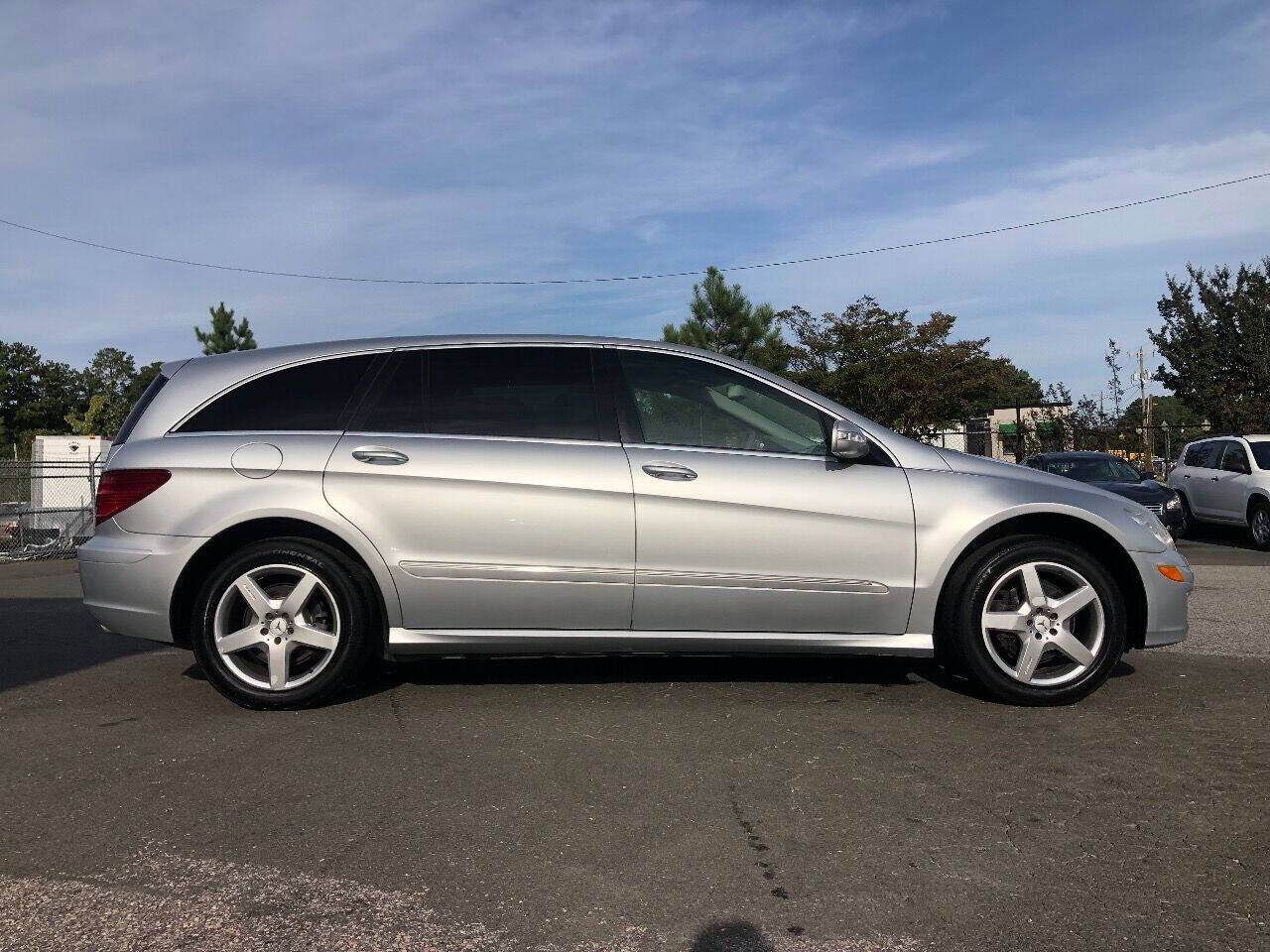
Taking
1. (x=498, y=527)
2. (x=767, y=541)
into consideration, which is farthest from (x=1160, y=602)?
(x=498, y=527)

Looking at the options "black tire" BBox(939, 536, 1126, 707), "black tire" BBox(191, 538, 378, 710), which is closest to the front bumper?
"black tire" BBox(939, 536, 1126, 707)

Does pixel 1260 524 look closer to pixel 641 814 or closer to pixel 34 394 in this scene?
pixel 641 814

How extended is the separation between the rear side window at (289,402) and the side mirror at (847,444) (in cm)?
217

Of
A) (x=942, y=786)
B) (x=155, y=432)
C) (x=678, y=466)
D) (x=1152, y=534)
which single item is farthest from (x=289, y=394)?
(x=1152, y=534)

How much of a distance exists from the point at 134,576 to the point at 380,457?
47.0 inches

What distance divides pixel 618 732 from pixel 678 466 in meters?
1.18

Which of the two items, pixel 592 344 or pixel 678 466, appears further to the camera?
pixel 592 344

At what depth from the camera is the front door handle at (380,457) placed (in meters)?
4.89

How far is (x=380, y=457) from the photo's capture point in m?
4.90

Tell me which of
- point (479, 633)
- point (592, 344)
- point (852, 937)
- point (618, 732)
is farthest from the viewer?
point (592, 344)

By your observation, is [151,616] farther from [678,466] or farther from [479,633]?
[678,466]

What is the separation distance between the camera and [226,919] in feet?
8.91

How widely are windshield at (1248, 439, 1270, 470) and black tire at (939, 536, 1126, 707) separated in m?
12.4

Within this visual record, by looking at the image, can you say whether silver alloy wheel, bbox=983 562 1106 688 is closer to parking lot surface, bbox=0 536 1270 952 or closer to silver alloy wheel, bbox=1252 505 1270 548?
parking lot surface, bbox=0 536 1270 952
